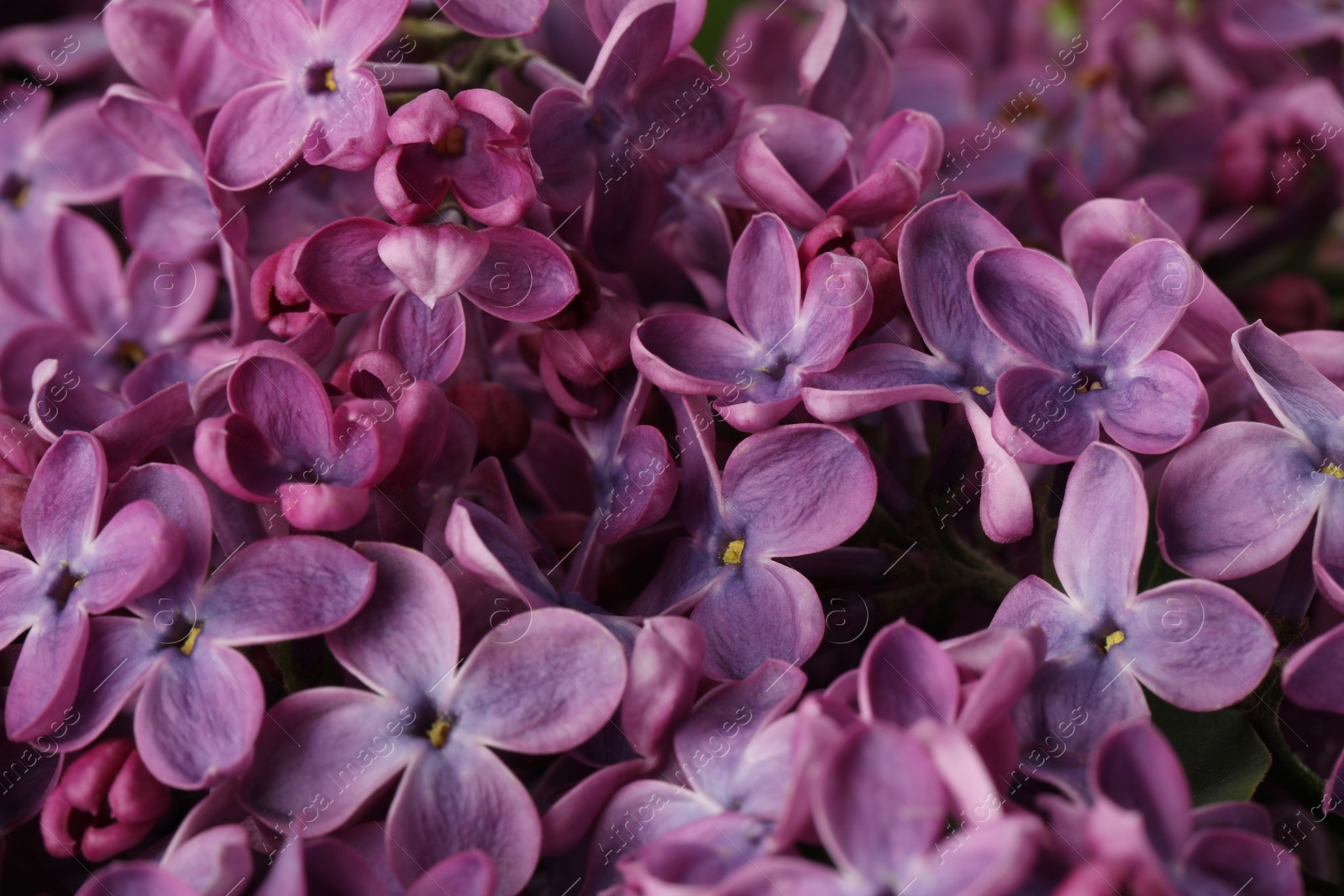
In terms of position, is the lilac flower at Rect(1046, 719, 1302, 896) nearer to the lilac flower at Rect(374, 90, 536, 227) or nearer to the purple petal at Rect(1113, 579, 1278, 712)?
the purple petal at Rect(1113, 579, 1278, 712)

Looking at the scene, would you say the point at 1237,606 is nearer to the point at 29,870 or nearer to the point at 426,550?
the point at 426,550

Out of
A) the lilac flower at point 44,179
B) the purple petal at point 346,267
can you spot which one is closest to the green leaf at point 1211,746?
the purple petal at point 346,267

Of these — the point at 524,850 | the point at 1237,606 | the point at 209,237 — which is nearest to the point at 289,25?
the point at 209,237

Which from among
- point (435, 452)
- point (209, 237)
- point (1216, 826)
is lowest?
point (1216, 826)

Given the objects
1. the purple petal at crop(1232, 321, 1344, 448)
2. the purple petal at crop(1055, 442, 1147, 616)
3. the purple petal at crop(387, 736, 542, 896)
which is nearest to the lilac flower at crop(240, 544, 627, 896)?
the purple petal at crop(387, 736, 542, 896)

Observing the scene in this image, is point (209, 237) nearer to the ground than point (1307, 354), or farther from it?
farther from it

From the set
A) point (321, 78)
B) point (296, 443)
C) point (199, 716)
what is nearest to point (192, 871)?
point (199, 716)

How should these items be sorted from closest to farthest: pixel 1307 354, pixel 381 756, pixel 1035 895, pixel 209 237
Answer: pixel 1035 895 → pixel 381 756 → pixel 1307 354 → pixel 209 237

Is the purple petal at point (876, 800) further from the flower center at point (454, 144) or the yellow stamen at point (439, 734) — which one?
the flower center at point (454, 144)
